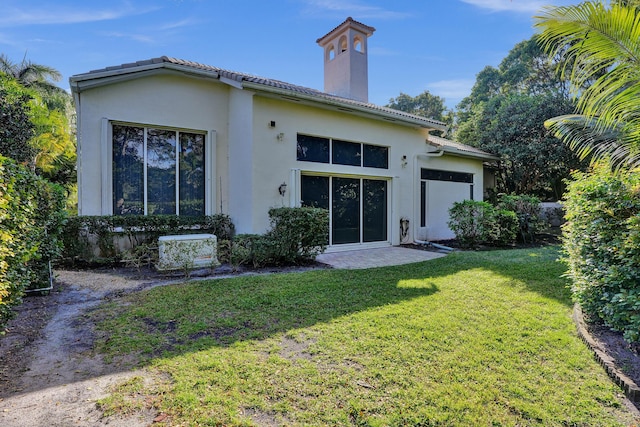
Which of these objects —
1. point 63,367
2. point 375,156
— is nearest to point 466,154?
point 375,156

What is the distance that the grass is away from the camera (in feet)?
8.77

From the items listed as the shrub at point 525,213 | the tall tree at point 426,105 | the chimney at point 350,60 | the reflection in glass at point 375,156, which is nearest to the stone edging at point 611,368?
the reflection in glass at point 375,156

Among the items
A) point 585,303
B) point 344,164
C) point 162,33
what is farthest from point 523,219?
point 162,33

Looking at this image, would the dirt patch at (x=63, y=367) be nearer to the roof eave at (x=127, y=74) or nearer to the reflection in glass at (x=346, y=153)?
the roof eave at (x=127, y=74)

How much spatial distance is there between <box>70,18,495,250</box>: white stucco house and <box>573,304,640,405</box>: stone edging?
294 inches

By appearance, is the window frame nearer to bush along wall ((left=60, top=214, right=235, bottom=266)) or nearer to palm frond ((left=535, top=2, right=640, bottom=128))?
bush along wall ((left=60, top=214, right=235, bottom=266))

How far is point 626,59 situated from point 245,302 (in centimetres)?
657

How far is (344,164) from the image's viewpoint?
444 inches

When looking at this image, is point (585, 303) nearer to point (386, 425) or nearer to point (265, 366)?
point (386, 425)

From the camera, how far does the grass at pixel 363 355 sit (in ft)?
8.77

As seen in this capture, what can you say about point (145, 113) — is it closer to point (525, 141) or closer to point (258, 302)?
point (258, 302)

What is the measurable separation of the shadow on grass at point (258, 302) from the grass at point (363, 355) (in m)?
0.03

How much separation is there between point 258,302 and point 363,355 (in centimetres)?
237

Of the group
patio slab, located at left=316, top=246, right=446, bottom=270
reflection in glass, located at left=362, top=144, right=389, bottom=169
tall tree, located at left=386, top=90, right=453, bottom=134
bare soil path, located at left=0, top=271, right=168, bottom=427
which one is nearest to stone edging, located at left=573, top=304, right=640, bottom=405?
bare soil path, located at left=0, top=271, right=168, bottom=427
